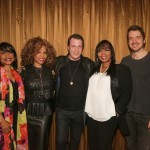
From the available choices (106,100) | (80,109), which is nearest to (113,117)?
(106,100)

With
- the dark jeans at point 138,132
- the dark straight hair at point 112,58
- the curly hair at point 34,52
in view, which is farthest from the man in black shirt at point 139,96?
the curly hair at point 34,52

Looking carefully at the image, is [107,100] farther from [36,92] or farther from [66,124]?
[36,92]

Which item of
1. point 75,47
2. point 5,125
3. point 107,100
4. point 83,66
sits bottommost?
point 5,125

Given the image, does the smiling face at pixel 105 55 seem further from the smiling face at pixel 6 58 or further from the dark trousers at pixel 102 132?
the smiling face at pixel 6 58

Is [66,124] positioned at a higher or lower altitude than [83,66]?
lower

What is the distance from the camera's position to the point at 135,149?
2688mm

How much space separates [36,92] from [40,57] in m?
0.44

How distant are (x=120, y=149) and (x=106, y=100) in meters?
1.33

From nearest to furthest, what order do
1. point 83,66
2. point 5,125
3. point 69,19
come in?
point 5,125 → point 83,66 → point 69,19

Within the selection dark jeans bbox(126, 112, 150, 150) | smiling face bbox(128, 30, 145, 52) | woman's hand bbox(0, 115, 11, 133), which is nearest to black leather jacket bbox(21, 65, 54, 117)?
woman's hand bbox(0, 115, 11, 133)

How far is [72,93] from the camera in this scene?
269 centimetres

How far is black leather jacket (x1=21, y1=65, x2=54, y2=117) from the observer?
8.45 ft

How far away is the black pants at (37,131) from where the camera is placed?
8.52ft

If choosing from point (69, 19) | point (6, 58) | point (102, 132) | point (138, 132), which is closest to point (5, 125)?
point (6, 58)
